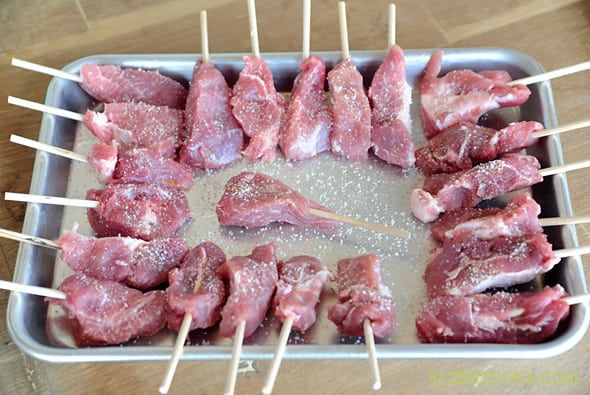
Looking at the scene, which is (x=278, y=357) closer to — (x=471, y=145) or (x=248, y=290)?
(x=248, y=290)

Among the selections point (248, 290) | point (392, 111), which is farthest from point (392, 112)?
point (248, 290)

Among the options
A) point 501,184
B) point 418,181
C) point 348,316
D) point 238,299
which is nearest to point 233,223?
point 238,299

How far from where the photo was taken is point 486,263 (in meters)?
2.45

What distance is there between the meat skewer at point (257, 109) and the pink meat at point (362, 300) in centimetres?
72

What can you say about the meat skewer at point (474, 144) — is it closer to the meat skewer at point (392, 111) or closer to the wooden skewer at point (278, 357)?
the meat skewer at point (392, 111)

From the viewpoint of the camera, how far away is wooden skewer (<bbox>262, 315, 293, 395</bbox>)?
2.04 meters

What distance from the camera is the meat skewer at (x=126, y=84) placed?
2971 millimetres

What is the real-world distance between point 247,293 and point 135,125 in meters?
1.03

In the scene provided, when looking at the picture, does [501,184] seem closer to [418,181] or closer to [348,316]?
[418,181]

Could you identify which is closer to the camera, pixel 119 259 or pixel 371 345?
pixel 371 345

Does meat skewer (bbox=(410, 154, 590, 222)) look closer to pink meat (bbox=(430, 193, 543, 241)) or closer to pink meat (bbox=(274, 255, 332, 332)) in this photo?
pink meat (bbox=(430, 193, 543, 241))

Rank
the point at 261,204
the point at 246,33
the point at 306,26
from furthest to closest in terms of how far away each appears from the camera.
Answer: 1. the point at 246,33
2. the point at 306,26
3. the point at 261,204

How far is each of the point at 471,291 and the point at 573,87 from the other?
1.43m

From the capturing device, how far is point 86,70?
295 centimetres
